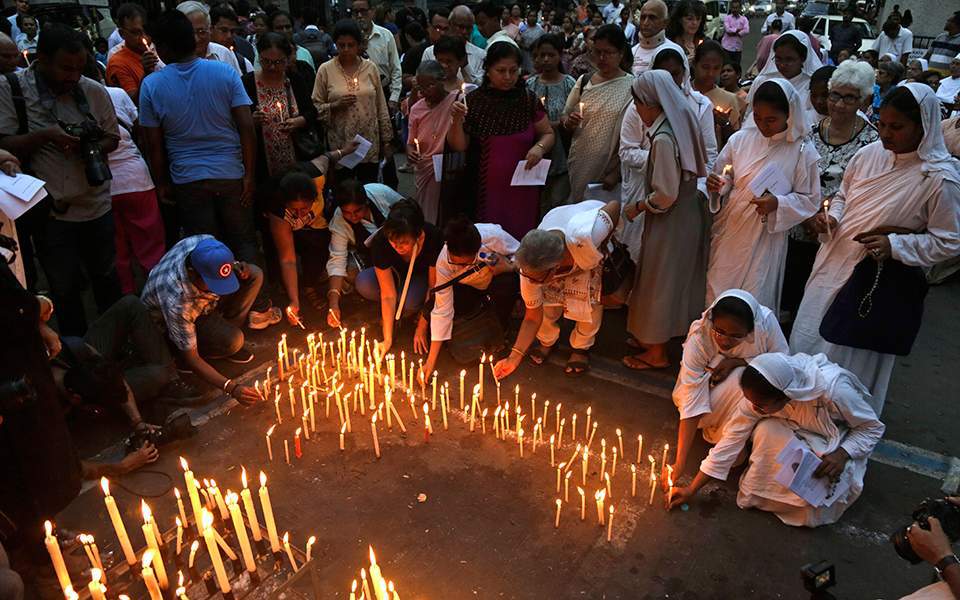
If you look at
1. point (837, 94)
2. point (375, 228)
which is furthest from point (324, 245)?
point (837, 94)

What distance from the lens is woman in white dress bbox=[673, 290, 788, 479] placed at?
140 inches

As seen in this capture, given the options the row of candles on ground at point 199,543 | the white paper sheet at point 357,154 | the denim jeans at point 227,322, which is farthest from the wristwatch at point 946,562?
the white paper sheet at point 357,154

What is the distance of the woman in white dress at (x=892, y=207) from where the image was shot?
3.60 metres

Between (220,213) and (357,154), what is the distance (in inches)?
53.2

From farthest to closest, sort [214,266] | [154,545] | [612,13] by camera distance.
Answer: [612,13]
[214,266]
[154,545]

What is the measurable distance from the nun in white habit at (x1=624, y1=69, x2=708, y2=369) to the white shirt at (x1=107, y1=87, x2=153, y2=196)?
3738 mm

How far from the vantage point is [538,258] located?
4.00 m

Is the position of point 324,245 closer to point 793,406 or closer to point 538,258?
point 538,258

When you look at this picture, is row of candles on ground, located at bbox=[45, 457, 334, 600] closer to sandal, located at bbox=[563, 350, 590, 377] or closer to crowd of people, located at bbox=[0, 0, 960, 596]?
crowd of people, located at bbox=[0, 0, 960, 596]

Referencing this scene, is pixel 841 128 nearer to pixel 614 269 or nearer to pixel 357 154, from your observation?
pixel 614 269

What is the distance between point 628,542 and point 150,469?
270 cm

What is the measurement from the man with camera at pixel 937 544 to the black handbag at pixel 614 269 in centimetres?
246

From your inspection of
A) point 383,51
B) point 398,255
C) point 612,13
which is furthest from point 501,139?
point 612,13

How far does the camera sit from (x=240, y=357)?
5.10m
